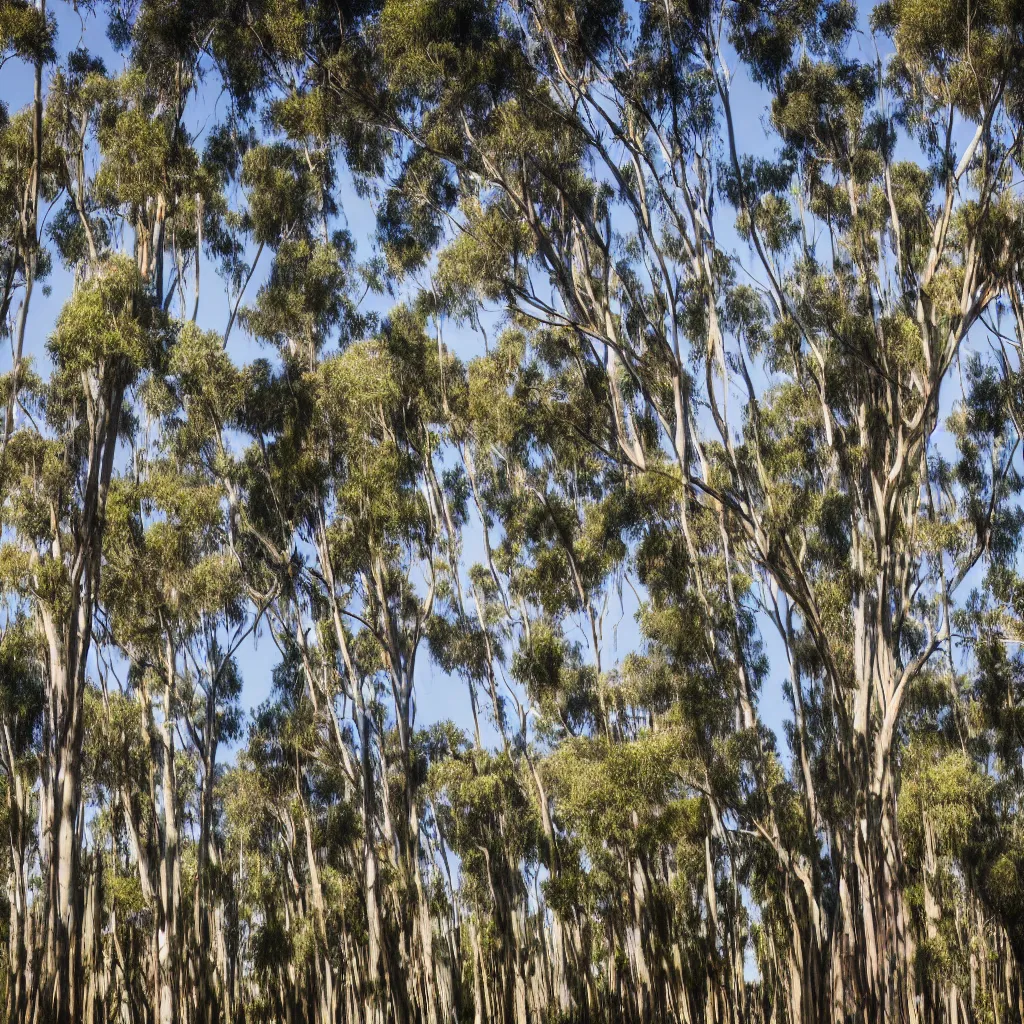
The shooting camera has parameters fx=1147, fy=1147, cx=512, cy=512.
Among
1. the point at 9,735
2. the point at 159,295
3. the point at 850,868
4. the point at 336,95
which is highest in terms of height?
the point at 336,95

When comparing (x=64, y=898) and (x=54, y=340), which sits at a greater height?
(x=54, y=340)

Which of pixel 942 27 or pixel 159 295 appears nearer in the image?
pixel 942 27

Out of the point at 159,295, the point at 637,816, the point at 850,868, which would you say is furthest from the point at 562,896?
the point at 159,295

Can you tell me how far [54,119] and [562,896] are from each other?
459 inches

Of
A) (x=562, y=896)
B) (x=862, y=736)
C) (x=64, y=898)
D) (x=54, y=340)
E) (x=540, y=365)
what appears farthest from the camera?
(x=540, y=365)

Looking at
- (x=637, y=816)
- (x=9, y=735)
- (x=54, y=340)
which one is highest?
(x=54, y=340)

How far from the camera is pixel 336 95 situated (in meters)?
12.6

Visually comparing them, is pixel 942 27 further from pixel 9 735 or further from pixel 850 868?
pixel 9 735

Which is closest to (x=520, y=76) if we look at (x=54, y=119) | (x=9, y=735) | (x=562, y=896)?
(x=54, y=119)

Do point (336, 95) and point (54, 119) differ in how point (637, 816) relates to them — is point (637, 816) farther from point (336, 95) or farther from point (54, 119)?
point (54, 119)

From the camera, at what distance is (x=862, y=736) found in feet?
34.2

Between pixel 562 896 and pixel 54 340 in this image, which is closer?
pixel 54 340

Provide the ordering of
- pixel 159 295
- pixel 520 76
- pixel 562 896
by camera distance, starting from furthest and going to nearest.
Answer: pixel 562 896
pixel 159 295
pixel 520 76

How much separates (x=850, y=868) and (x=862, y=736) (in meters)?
1.22
